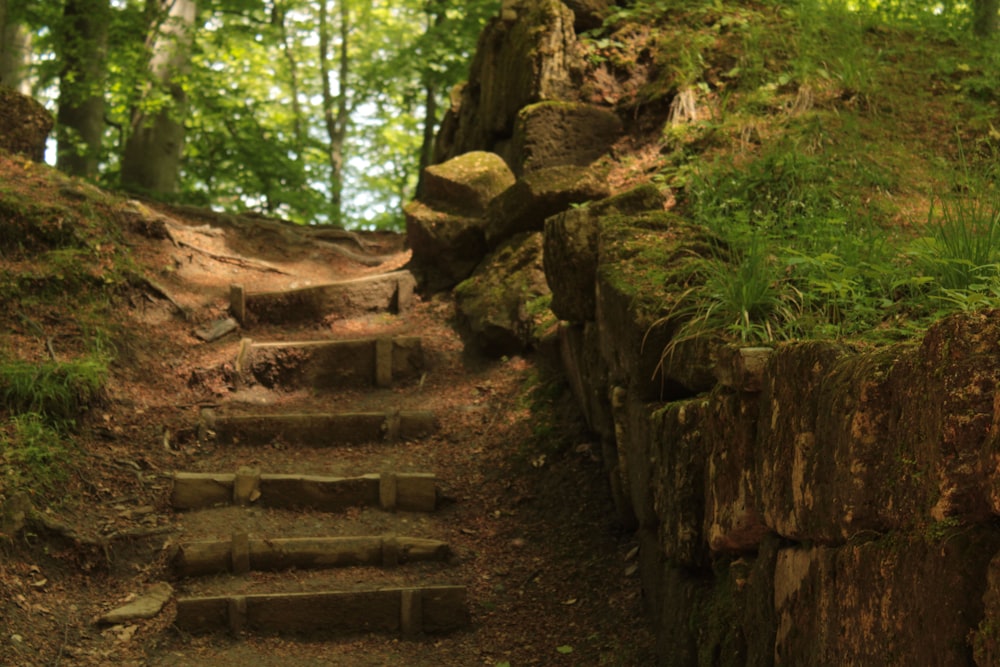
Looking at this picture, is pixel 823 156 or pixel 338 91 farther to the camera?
pixel 338 91

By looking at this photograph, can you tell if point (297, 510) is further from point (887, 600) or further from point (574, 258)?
point (887, 600)

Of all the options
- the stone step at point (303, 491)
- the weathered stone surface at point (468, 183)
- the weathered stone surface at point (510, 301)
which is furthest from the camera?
the weathered stone surface at point (468, 183)

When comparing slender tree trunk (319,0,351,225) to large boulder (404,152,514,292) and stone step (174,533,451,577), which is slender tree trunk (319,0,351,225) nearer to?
large boulder (404,152,514,292)

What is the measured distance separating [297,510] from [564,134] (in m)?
4.48

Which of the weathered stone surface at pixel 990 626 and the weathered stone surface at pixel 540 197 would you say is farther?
the weathered stone surface at pixel 540 197

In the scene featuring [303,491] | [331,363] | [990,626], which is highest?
[331,363]

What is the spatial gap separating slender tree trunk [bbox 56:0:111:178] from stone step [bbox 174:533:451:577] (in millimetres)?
7229

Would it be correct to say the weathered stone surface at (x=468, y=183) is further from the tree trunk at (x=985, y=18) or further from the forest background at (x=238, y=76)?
the tree trunk at (x=985, y=18)

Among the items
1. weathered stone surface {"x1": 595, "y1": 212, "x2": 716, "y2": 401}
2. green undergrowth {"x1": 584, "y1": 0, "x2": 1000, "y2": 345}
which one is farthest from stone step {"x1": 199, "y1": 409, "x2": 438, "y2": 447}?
green undergrowth {"x1": 584, "y1": 0, "x2": 1000, "y2": 345}

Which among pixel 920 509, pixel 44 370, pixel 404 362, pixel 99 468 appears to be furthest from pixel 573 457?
pixel 920 509

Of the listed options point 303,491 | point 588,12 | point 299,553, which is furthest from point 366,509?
point 588,12

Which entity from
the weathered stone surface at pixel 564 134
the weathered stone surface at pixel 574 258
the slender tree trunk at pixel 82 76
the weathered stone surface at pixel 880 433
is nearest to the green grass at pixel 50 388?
the weathered stone surface at pixel 574 258

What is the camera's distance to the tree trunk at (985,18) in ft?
28.2

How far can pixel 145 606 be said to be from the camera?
16.2 feet
